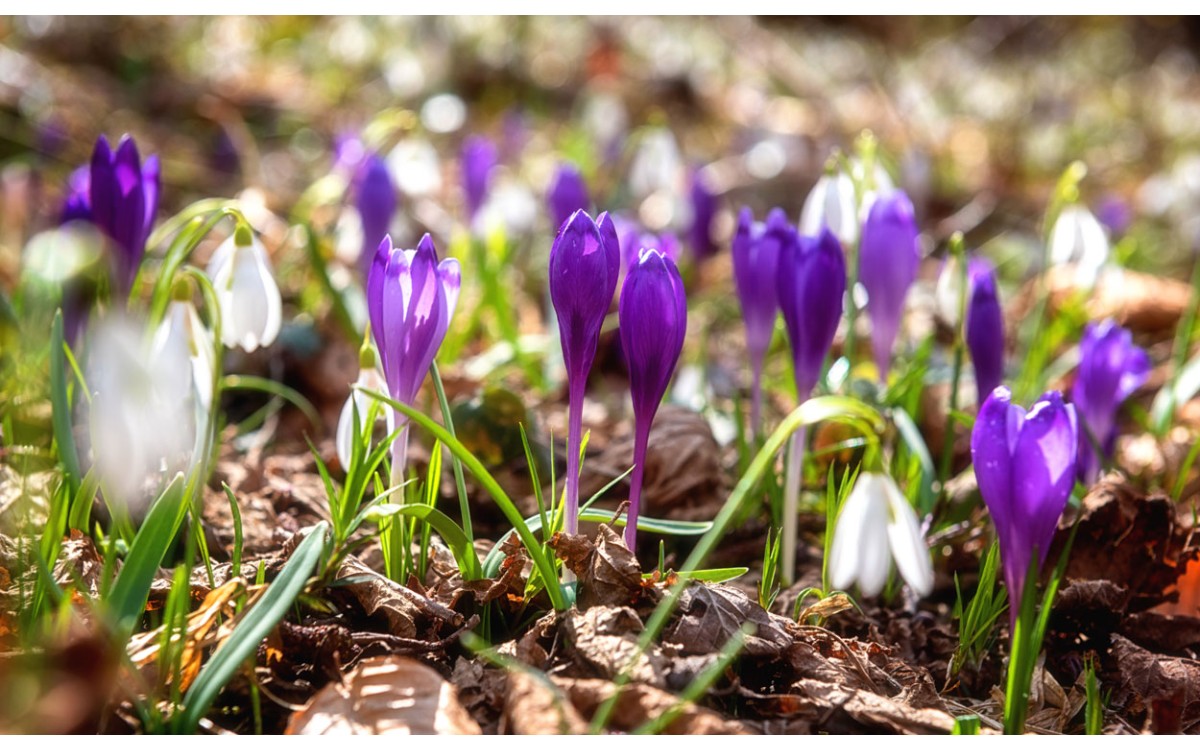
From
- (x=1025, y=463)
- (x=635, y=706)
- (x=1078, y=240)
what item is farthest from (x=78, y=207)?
(x=1078, y=240)

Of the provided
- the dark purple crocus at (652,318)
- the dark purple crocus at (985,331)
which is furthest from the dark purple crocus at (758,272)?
the dark purple crocus at (652,318)

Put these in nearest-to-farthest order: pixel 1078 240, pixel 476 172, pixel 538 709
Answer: pixel 538 709 < pixel 1078 240 < pixel 476 172

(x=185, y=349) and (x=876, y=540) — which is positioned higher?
(x=185, y=349)

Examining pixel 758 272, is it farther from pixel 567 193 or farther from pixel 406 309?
pixel 567 193

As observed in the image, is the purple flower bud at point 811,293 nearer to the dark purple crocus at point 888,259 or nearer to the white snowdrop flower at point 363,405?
the dark purple crocus at point 888,259

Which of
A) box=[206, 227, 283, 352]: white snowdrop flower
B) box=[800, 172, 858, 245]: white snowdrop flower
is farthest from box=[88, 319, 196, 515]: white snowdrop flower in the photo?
box=[800, 172, 858, 245]: white snowdrop flower

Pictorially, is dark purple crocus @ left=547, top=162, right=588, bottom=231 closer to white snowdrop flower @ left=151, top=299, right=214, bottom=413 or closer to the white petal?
white snowdrop flower @ left=151, top=299, right=214, bottom=413
